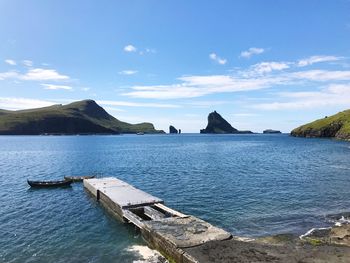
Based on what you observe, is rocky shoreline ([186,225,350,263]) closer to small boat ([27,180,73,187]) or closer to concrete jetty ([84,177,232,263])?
concrete jetty ([84,177,232,263])

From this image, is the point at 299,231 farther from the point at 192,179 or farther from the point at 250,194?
the point at 192,179

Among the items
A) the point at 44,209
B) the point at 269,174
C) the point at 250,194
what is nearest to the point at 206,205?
the point at 250,194

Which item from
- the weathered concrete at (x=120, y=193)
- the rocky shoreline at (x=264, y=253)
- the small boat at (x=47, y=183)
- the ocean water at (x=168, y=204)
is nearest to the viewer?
the rocky shoreline at (x=264, y=253)

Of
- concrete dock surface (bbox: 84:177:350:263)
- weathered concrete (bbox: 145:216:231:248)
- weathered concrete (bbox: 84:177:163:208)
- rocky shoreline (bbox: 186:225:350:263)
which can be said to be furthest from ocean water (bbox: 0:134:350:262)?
rocky shoreline (bbox: 186:225:350:263)

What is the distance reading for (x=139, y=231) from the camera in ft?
111

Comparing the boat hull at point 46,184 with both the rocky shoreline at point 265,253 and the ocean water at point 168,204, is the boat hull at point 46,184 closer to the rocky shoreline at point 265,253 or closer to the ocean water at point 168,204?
the ocean water at point 168,204

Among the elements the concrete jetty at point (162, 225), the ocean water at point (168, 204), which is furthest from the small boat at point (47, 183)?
the concrete jetty at point (162, 225)

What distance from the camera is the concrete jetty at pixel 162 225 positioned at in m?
25.1

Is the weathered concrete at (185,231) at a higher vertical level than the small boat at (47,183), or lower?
higher

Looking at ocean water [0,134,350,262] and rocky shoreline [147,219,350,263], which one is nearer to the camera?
rocky shoreline [147,219,350,263]

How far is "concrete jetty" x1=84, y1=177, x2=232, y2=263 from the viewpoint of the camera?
82.4 feet

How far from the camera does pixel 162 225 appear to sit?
30.0 meters

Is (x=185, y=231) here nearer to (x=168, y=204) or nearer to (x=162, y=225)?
(x=162, y=225)

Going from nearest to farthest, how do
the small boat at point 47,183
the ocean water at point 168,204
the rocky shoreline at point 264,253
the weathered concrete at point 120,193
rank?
the rocky shoreline at point 264,253
the ocean water at point 168,204
the weathered concrete at point 120,193
the small boat at point 47,183
